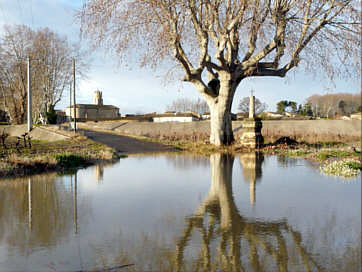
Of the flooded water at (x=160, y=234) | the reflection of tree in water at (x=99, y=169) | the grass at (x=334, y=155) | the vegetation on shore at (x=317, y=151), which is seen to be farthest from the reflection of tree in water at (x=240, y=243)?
the grass at (x=334, y=155)

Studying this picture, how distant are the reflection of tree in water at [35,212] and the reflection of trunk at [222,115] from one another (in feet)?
38.4

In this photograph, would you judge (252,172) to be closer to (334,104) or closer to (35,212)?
(35,212)

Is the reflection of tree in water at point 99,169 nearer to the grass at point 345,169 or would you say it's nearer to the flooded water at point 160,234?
the flooded water at point 160,234

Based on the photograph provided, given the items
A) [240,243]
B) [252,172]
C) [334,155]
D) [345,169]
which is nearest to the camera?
[240,243]

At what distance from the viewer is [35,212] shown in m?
6.29

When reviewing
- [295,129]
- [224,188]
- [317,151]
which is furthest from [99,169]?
[295,129]

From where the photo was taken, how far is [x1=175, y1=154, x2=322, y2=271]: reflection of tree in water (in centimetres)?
400

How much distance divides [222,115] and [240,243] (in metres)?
15.2

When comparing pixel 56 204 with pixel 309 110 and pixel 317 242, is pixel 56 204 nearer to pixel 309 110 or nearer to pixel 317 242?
pixel 317 242

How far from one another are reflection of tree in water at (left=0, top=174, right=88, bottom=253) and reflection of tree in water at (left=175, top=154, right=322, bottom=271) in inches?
76.0

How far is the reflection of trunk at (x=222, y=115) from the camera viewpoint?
63.1ft

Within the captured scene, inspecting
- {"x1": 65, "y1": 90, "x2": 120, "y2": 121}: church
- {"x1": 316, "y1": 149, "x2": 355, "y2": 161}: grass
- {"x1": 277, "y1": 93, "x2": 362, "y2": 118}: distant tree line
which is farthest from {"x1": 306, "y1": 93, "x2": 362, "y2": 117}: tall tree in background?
{"x1": 316, "y1": 149, "x2": 355, "y2": 161}: grass

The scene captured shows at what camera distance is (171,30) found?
16.8 meters

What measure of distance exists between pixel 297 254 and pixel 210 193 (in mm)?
3819
